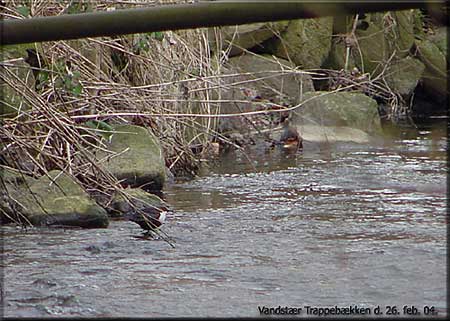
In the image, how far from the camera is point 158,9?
1313mm

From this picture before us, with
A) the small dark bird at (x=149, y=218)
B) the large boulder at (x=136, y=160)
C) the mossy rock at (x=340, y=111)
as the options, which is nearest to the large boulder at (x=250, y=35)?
the mossy rock at (x=340, y=111)

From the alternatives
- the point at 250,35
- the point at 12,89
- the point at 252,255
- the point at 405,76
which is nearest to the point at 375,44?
the point at 405,76

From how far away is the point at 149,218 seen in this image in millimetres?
4000

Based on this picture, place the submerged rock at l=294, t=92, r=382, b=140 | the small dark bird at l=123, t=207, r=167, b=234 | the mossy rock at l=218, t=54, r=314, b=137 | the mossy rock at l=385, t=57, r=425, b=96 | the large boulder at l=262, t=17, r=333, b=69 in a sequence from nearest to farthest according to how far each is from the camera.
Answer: the small dark bird at l=123, t=207, r=167, b=234, the mossy rock at l=218, t=54, r=314, b=137, the submerged rock at l=294, t=92, r=382, b=140, the large boulder at l=262, t=17, r=333, b=69, the mossy rock at l=385, t=57, r=425, b=96

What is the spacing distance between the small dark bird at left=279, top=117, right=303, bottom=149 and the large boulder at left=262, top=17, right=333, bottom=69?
1.55 meters

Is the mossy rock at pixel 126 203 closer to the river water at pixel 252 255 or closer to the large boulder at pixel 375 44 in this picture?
the river water at pixel 252 255

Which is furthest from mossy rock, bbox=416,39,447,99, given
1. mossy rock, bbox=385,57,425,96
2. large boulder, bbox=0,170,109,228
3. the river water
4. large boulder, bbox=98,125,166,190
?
large boulder, bbox=0,170,109,228

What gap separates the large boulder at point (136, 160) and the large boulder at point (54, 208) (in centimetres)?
85

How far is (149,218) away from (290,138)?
4.12 metres

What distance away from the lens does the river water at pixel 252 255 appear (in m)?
2.70

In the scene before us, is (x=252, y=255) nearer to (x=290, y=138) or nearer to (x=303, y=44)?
(x=290, y=138)

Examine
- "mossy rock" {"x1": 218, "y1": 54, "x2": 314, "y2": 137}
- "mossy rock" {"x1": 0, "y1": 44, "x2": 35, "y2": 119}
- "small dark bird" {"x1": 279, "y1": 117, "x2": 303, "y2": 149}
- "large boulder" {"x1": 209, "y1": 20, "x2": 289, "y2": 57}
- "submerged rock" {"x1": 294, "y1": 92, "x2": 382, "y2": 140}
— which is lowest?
"small dark bird" {"x1": 279, "y1": 117, "x2": 303, "y2": 149}

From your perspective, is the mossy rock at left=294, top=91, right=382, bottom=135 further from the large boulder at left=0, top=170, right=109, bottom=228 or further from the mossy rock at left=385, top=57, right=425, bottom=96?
the large boulder at left=0, top=170, right=109, bottom=228

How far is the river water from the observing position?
8.87 ft
